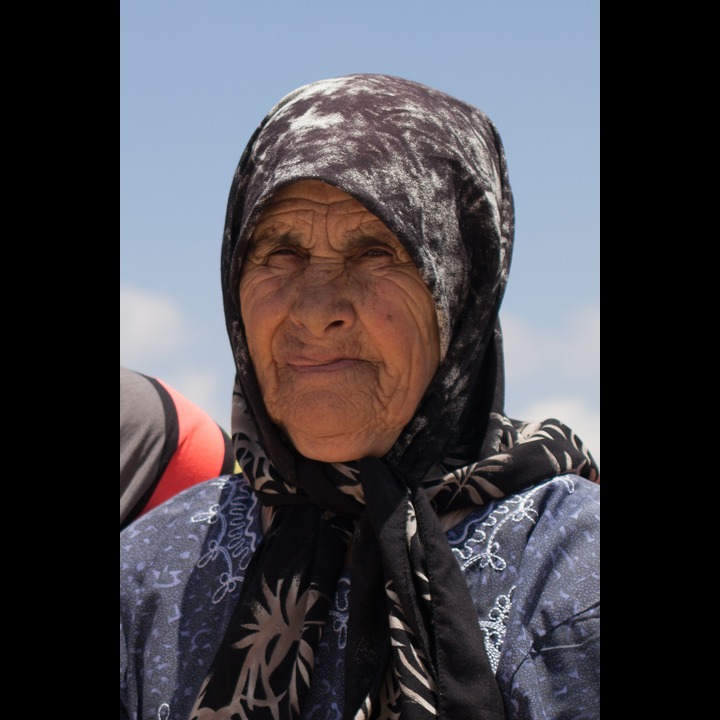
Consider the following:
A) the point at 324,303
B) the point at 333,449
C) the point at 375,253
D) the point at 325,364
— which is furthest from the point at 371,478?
the point at 375,253

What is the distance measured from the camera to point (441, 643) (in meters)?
2.71

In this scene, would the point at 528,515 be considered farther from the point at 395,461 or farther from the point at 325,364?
the point at 325,364

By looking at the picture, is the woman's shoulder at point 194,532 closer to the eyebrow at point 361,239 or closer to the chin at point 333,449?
the chin at point 333,449

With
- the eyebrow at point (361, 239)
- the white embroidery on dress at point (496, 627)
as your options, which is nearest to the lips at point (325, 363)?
the eyebrow at point (361, 239)

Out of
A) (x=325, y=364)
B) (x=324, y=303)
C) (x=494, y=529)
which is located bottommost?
(x=494, y=529)

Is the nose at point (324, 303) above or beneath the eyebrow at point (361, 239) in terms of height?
beneath

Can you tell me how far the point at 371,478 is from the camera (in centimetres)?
292

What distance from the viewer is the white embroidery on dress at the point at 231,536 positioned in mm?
3137

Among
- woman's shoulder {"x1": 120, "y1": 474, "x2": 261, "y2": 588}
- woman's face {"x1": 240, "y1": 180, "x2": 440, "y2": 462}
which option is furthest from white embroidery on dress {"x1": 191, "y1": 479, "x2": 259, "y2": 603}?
woman's face {"x1": 240, "y1": 180, "x2": 440, "y2": 462}

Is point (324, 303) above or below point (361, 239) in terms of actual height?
below

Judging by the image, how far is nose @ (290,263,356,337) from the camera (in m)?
2.95

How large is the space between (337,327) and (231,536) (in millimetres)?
640
